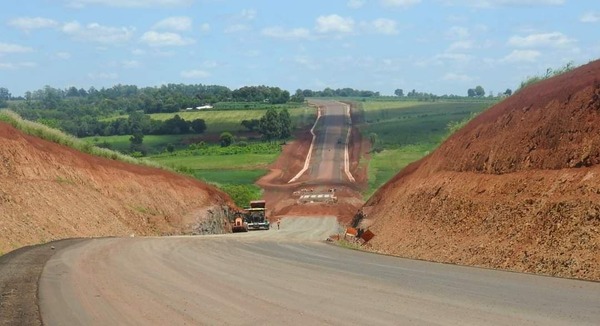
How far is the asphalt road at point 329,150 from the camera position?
120m

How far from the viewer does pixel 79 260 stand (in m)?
27.3

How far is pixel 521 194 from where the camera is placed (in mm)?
28578

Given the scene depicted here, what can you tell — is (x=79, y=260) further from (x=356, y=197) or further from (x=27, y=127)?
(x=356, y=197)

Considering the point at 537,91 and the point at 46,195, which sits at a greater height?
A: the point at 537,91

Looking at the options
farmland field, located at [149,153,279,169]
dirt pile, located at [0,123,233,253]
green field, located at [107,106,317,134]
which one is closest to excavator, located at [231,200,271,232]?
dirt pile, located at [0,123,233,253]

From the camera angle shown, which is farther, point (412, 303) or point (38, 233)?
point (38, 233)

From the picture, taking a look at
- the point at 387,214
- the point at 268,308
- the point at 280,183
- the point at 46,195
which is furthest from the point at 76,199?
the point at 280,183

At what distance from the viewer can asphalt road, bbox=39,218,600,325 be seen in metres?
15.5

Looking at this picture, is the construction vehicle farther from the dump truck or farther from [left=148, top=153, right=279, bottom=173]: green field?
[left=148, top=153, right=279, bottom=173]: green field

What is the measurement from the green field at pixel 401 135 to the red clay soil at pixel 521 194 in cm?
5836

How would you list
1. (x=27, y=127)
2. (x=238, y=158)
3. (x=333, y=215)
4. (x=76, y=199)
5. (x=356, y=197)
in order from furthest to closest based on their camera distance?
(x=238, y=158) → (x=356, y=197) → (x=333, y=215) → (x=27, y=127) → (x=76, y=199)

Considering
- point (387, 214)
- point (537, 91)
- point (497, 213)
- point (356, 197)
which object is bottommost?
point (356, 197)

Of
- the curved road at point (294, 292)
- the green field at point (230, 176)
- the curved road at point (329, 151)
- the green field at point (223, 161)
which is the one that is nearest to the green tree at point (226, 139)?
the green field at point (223, 161)

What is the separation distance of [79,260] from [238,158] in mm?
109059
